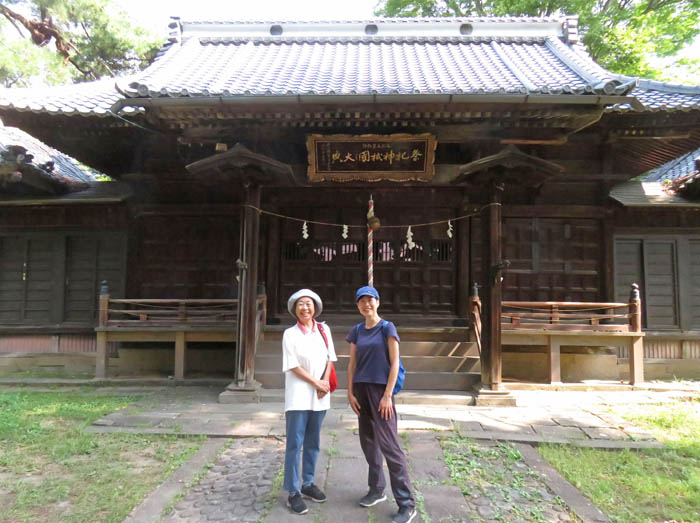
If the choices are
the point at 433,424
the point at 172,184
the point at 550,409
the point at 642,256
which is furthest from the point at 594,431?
the point at 172,184

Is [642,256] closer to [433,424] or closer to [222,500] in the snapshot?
[433,424]

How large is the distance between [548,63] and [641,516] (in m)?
7.51

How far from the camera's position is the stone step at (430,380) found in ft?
22.4

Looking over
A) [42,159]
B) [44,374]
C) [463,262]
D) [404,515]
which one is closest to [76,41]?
[42,159]

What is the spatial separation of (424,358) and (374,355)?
4131 millimetres

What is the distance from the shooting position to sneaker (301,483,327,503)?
134 inches

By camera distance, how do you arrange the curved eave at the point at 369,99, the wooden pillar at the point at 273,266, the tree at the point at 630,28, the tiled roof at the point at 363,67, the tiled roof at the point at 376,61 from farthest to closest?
the tree at the point at 630,28 → the wooden pillar at the point at 273,266 → the tiled roof at the point at 376,61 → the tiled roof at the point at 363,67 → the curved eave at the point at 369,99

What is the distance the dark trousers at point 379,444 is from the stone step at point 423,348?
13.3ft

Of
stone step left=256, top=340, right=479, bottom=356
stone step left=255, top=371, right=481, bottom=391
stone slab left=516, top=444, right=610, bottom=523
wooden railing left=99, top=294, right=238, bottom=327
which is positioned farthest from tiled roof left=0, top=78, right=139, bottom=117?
stone slab left=516, top=444, right=610, bottom=523

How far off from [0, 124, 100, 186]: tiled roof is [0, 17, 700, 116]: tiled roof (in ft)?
4.31

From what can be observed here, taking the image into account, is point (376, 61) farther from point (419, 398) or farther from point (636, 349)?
point (636, 349)

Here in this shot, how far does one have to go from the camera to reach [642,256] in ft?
28.8

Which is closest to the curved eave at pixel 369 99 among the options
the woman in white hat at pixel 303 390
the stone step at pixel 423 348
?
the woman in white hat at pixel 303 390

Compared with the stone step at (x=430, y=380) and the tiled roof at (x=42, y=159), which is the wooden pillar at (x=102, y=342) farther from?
the stone step at (x=430, y=380)
